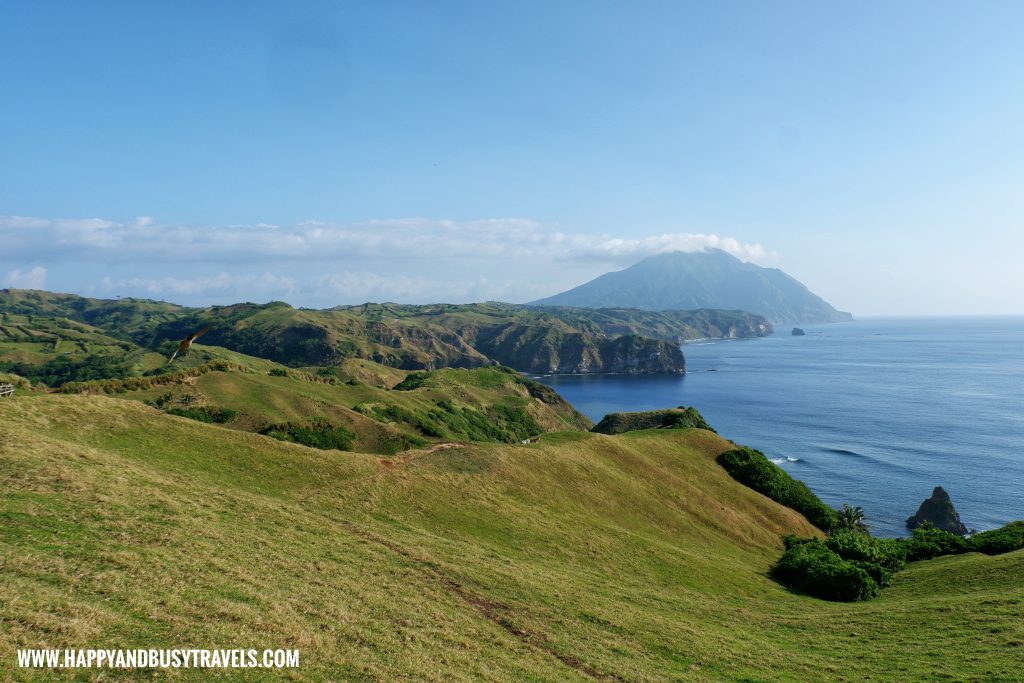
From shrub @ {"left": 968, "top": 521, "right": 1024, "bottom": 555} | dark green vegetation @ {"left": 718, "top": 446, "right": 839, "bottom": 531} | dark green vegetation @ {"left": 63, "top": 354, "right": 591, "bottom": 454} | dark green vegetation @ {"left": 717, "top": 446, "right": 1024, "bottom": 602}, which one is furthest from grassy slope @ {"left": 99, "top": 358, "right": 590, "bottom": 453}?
→ shrub @ {"left": 968, "top": 521, "right": 1024, "bottom": 555}

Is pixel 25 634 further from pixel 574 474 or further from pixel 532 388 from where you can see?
pixel 532 388

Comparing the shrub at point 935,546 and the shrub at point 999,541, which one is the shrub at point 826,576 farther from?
the shrub at point 999,541

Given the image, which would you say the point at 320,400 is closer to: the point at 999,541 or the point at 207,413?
the point at 207,413

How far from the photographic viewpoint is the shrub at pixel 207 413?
206 feet

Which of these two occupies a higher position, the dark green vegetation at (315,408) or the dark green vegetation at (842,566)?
the dark green vegetation at (315,408)

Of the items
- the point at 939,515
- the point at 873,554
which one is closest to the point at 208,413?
the point at 873,554

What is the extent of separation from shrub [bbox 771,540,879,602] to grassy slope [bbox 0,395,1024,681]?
182cm

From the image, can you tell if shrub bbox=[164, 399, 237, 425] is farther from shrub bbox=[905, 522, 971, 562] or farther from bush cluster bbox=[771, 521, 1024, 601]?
shrub bbox=[905, 522, 971, 562]

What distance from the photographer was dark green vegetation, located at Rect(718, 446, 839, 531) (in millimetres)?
71312

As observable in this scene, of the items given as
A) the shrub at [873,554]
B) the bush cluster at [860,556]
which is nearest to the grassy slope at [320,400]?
the bush cluster at [860,556]

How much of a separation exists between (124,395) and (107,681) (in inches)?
2449

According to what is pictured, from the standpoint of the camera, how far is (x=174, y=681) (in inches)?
574

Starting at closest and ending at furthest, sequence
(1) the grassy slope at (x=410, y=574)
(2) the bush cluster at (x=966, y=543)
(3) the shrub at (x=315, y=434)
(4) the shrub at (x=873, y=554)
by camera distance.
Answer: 1. (1) the grassy slope at (x=410, y=574)
2. (4) the shrub at (x=873, y=554)
3. (2) the bush cluster at (x=966, y=543)
4. (3) the shrub at (x=315, y=434)

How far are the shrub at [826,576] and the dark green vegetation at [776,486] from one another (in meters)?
22.1
